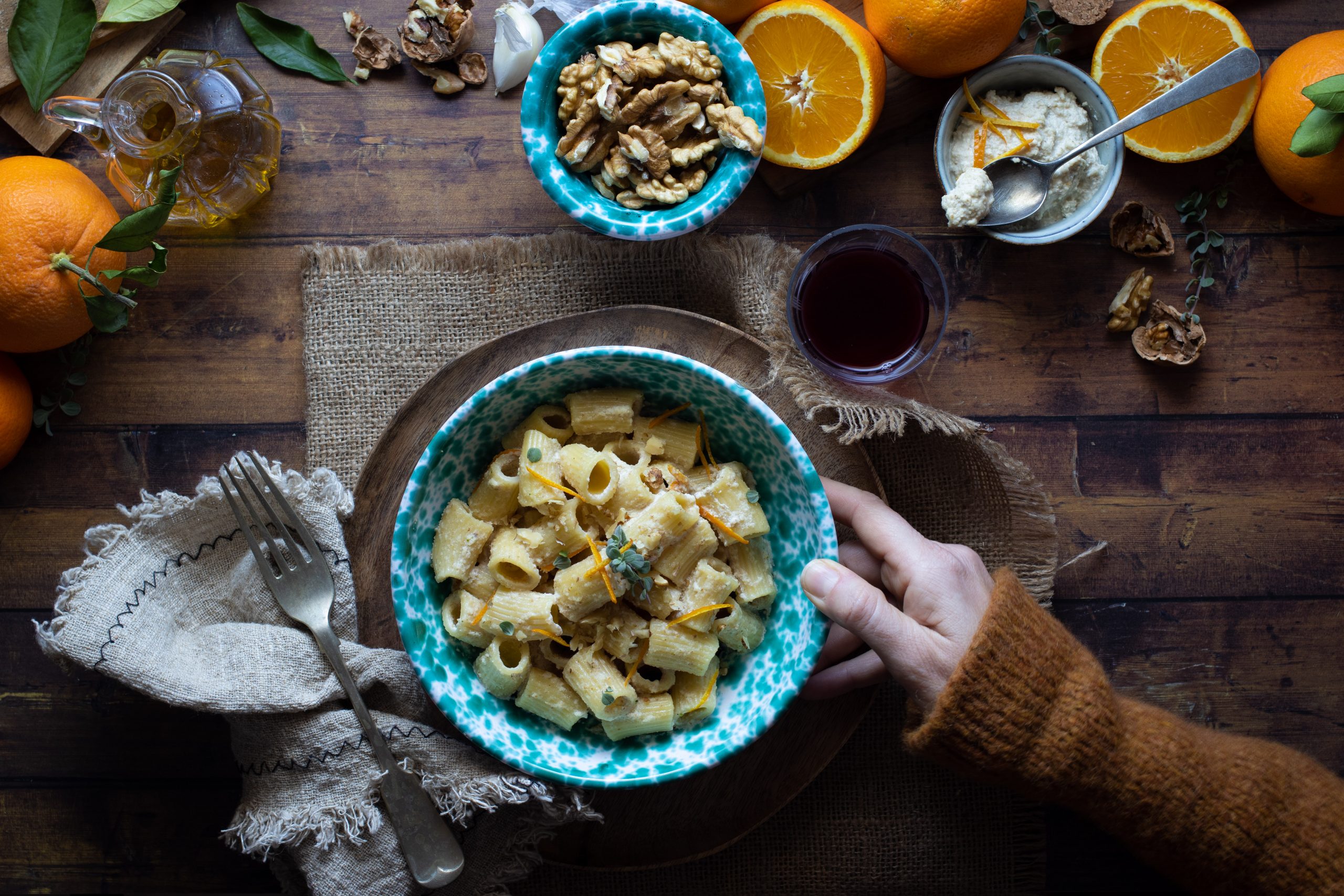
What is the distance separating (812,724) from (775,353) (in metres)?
0.71

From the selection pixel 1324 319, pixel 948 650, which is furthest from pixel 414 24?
pixel 1324 319

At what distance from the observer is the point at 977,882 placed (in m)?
1.76

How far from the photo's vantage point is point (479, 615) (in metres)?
1.41

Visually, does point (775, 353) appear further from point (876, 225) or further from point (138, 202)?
point (138, 202)

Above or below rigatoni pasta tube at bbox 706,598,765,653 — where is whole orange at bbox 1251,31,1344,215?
above

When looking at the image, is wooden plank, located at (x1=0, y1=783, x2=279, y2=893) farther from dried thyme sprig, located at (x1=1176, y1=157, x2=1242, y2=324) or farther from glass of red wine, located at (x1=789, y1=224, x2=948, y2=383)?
dried thyme sprig, located at (x1=1176, y1=157, x2=1242, y2=324)

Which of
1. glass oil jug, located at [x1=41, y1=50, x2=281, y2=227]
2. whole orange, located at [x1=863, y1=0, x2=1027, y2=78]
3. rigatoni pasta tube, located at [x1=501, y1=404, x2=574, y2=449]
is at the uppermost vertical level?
whole orange, located at [x1=863, y1=0, x2=1027, y2=78]

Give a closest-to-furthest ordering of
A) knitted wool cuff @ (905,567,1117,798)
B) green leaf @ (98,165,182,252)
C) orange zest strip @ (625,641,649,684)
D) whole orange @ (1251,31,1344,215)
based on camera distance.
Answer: knitted wool cuff @ (905,567,1117,798) < orange zest strip @ (625,641,649,684) < green leaf @ (98,165,182,252) < whole orange @ (1251,31,1344,215)

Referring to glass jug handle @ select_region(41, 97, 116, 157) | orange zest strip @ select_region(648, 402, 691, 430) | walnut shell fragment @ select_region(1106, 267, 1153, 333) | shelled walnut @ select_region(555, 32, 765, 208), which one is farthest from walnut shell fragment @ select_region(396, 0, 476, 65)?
walnut shell fragment @ select_region(1106, 267, 1153, 333)

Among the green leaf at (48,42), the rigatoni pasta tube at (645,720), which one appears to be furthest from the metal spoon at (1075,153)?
the green leaf at (48,42)

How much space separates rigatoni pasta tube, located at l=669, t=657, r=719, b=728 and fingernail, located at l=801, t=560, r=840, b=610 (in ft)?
0.76

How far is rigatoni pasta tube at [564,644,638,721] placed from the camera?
1371mm

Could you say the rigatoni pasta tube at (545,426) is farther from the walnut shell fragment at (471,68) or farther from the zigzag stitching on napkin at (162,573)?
the walnut shell fragment at (471,68)

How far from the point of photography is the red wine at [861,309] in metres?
1.74
